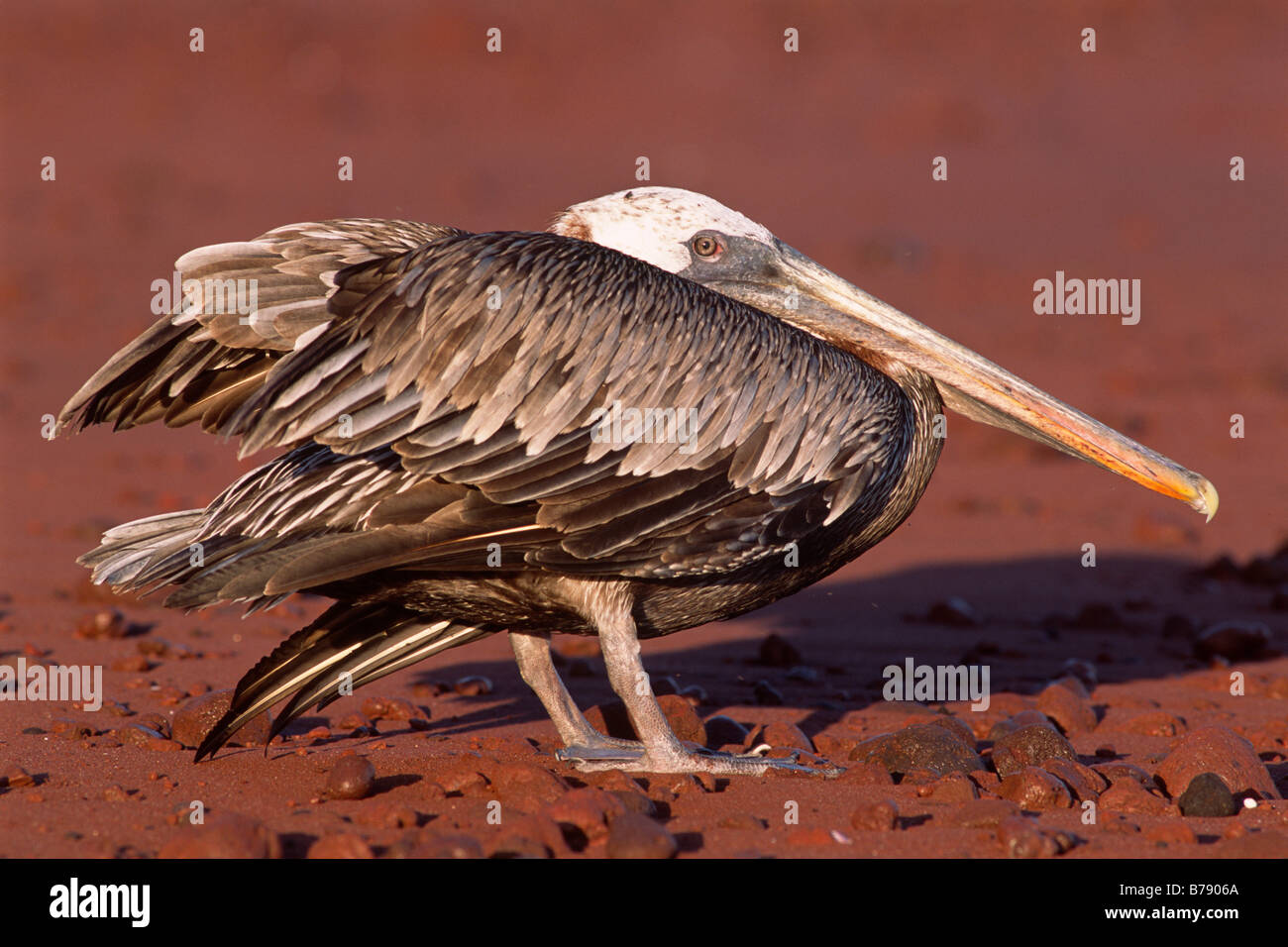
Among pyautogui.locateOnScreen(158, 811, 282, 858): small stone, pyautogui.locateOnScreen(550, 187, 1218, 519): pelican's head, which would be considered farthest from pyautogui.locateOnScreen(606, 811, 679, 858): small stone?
pyautogui.locateOnScreen(550, 187, 1218, 519): pelican's head

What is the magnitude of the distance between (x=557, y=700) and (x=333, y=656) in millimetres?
765

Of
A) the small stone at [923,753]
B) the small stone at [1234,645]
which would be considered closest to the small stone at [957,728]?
the small stone at [923,753]

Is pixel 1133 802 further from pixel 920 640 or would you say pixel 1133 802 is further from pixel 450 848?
pixel 920 640

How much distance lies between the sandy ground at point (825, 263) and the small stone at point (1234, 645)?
0.07 ft

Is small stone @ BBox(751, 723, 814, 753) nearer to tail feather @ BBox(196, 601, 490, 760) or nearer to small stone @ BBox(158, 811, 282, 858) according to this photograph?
tail feather @ BBox(196, 601, 490, 760)

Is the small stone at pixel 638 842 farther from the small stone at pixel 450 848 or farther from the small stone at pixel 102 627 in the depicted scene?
the small stone at pixel 102 627

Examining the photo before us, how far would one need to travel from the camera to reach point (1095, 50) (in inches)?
1069

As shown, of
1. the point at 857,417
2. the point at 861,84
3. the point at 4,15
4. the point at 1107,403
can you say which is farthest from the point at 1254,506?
the point at 4,15

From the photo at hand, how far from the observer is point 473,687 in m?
6.41

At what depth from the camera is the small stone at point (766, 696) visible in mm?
6332

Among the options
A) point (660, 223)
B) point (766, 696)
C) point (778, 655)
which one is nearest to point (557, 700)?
point (766, 696)

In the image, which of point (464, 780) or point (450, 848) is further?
point (464, 780)

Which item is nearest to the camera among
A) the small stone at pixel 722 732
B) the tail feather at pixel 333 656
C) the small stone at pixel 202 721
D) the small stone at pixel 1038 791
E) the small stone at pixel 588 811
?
the small stone at pixel 588 811

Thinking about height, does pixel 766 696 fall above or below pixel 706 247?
below
